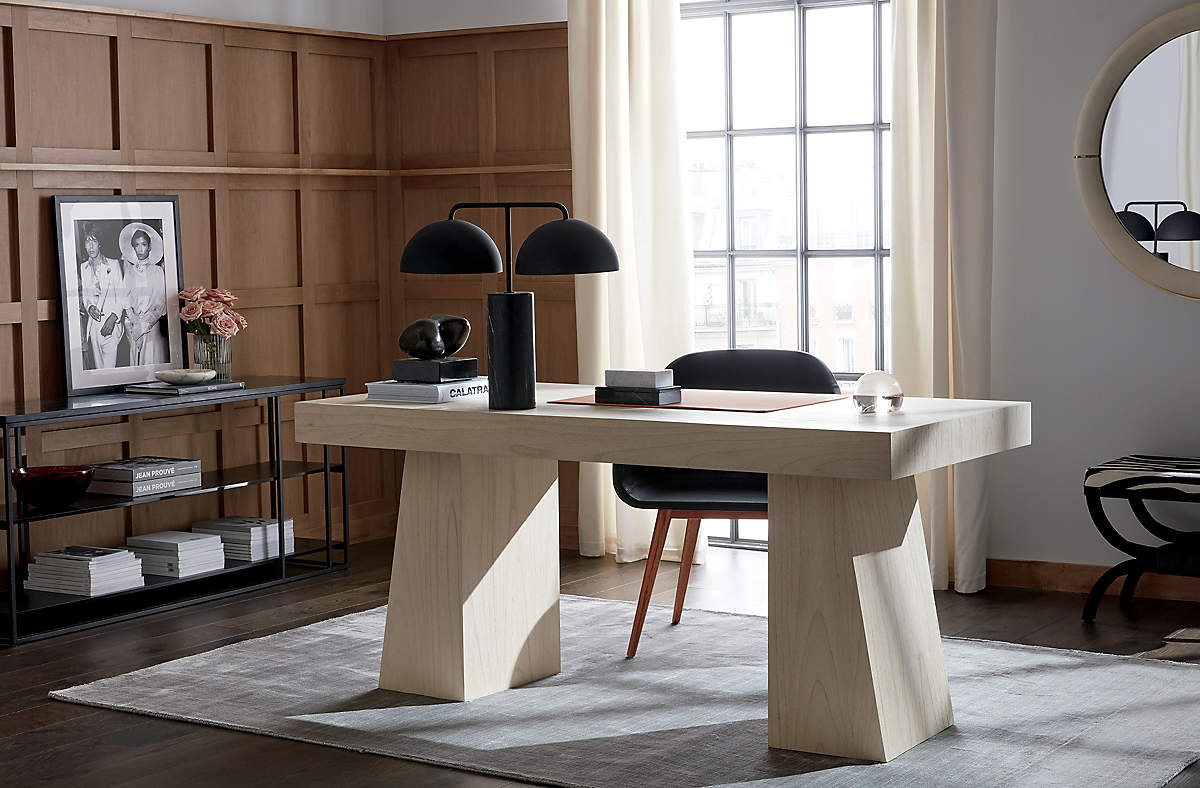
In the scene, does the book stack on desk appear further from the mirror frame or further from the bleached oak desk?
the mirror frame

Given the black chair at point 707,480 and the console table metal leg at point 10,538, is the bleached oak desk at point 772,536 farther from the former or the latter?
the console table metal leg at point 10,538

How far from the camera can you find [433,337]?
4.05 m

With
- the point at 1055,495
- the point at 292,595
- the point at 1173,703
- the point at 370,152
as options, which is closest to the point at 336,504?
the point at 292,595

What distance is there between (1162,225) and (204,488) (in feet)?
11.0

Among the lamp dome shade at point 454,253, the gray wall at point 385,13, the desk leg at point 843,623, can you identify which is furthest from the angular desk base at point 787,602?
the gray wall at point 385,13

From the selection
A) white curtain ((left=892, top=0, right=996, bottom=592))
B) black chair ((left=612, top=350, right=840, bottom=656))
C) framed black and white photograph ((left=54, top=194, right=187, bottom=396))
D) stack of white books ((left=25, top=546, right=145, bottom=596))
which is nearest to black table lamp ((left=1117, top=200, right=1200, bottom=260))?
white curtain ((left=892, top=0, right=996, bottom=592))

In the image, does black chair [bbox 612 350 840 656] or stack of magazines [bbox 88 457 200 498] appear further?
stack of magazines [bbox 88 457 200 498]

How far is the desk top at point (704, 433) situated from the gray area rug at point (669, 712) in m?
0.65

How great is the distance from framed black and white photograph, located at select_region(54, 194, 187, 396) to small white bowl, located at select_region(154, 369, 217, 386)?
0.17 metres

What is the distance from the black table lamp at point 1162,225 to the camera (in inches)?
191

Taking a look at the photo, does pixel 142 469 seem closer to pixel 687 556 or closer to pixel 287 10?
pixel 687 556

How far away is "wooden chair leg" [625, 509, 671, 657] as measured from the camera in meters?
4.34

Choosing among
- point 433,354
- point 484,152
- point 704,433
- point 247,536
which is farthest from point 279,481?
point 704,433

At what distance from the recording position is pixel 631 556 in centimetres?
585
